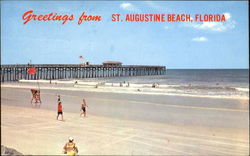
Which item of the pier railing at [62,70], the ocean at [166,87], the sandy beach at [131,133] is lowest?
the sandy beach at [131,133]

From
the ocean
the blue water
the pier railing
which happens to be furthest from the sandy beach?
the pier railing

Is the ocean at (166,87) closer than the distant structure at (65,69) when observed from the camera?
Yes

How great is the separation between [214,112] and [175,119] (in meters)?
3.95

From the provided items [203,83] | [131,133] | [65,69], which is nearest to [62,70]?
[65,69]

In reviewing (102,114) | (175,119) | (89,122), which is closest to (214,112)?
(175,119)

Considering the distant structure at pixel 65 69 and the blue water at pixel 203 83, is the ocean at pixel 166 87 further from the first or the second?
the distant structure at pixel 65 69

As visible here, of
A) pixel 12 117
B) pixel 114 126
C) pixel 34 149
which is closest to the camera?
pixel 34 149

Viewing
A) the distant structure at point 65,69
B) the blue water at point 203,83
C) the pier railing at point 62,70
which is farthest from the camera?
the distant structure at point 65,69

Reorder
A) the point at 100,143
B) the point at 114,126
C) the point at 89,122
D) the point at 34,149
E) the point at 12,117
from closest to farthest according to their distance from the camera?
the point at 34,149 < the point at 100,143 < the point at 114,126 < the point at 89,122 < the point at 12,117

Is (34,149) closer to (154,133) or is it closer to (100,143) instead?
(100,143)

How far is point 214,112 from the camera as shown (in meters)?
17.2

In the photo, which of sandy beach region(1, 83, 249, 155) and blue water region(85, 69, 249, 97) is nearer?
sandy beach region(1, 83, 249, 155)

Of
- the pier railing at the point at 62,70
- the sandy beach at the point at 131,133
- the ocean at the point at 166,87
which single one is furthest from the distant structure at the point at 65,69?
the sandy beach at the point at 131,133

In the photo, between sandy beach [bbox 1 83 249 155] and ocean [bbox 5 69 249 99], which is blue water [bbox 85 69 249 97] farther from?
sandy beach [bbox 1 83 249 155]
